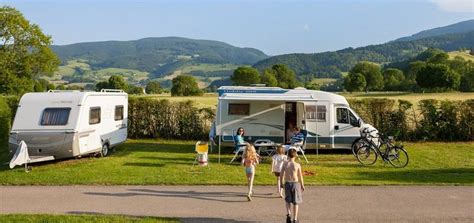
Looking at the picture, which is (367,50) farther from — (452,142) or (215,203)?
(215,203)

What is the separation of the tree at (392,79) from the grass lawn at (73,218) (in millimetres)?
84477

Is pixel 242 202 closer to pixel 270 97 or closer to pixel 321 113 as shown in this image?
pixel 270 97

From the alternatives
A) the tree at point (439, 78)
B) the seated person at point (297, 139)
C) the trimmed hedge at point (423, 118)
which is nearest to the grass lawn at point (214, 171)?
the seated person at point (297, 139)

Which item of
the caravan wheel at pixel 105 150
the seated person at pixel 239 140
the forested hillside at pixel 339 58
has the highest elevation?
the forested hillside at pixel 339 58

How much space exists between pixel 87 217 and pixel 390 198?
6.17 m

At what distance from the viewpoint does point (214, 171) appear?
12.8 m

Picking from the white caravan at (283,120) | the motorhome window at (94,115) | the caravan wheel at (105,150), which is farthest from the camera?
the white caravan at (283,120)

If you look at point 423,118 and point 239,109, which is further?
point 423,118

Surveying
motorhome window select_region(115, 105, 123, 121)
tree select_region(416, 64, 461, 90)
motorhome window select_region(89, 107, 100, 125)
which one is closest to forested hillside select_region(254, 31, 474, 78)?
tree select_region(416, 64, 461, 90)

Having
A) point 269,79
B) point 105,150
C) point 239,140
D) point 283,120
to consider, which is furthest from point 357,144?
point 269,79

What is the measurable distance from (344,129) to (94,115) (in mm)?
8573

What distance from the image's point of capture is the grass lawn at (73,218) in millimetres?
8023

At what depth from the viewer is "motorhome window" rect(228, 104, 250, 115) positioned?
16391mm

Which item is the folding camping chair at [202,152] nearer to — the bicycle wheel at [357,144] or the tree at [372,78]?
the bicycle wheel at [357,144]
